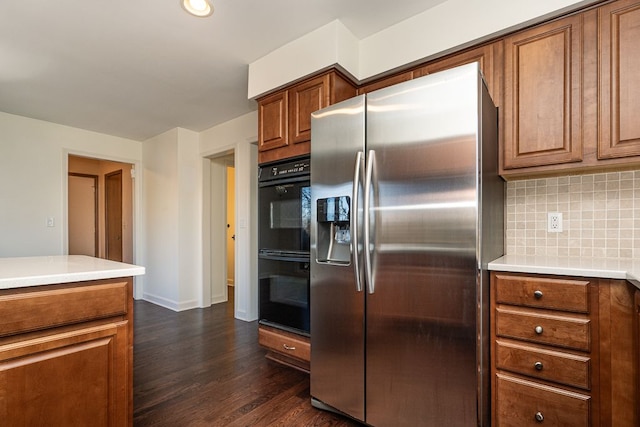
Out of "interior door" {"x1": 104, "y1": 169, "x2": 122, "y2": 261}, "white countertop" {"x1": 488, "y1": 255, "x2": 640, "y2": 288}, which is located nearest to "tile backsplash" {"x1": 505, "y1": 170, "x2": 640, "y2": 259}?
"white countertop" {"x1": 488, "y1": 255, "x2": 640, "y2": 288}

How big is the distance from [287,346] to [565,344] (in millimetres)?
1589

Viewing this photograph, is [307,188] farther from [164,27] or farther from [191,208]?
[191,208]

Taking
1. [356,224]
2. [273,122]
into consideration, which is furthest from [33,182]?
[356,224]

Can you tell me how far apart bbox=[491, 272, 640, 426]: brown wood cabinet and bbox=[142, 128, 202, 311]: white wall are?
3674mm

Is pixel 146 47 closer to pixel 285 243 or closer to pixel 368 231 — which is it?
pixel 285 243

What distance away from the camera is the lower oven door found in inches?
82.2

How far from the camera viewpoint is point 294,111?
7.26 ft

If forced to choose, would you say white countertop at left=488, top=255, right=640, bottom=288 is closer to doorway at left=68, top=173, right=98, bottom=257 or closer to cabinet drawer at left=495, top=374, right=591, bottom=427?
cabinet drawer at left=495, top=374, right=591, bottom=427

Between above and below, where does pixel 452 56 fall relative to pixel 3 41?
below

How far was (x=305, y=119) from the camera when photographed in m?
2.13

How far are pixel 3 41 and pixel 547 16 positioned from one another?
11.5 ft

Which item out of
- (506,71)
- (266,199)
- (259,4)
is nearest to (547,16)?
(506,71)

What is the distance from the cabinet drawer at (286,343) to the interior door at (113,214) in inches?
172

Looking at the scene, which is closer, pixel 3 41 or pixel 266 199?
pixel 3 41
